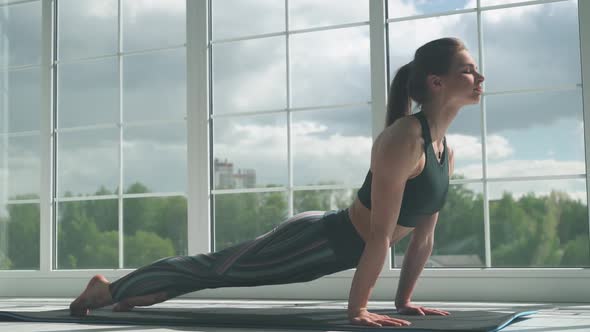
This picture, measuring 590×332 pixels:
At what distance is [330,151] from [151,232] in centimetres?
321

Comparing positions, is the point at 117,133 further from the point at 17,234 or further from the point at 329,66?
the point at 329,66

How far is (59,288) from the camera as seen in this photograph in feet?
15.2

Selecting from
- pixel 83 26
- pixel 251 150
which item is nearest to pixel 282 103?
pixel 251 150

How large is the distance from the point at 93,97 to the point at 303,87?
11.4ft

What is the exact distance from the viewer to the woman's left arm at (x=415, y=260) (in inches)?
111

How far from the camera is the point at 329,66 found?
37.3ft

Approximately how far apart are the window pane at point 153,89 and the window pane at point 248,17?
8.75 ft

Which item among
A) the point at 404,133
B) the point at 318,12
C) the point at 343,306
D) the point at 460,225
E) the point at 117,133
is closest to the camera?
the point at 404,133

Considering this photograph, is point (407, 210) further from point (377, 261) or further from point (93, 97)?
point (93, 97)

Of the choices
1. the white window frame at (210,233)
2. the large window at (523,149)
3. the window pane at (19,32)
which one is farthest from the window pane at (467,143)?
the white window frame at (210,233)

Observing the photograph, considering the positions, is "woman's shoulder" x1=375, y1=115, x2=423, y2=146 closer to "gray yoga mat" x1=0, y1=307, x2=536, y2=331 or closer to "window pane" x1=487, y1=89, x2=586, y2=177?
"gray yoga mat" x1=0, y1=307, x2=536, y2=331

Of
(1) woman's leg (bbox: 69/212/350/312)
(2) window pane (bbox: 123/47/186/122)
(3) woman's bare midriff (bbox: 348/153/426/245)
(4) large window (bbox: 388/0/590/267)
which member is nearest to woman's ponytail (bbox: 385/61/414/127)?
(3) woman's bare midriff (bbox: 348/153/426/245)

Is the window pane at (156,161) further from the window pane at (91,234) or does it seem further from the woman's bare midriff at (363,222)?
the woman's bare midriff at (363,222)

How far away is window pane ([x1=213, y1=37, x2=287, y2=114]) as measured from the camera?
8.70 meters
